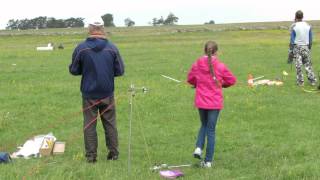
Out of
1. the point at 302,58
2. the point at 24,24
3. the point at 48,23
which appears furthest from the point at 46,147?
the point at 24,24

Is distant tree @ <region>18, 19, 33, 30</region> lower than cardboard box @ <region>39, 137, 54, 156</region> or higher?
lower

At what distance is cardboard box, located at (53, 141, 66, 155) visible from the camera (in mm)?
10427

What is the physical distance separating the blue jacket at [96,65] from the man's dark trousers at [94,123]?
0.13 meters

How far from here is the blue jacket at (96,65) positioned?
9.33 m

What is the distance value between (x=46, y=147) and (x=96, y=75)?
1798 mm

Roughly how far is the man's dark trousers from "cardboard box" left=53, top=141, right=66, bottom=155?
928mm

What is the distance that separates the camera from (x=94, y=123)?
969 cm

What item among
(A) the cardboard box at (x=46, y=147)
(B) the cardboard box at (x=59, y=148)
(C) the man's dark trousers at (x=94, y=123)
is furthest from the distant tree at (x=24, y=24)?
(C) the man's dark trousers at (x=94, y=123)

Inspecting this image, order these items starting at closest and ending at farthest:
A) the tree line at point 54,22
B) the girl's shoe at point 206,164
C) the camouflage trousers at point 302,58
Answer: the girl's shoe at point 206,164 → the camouflage trousers at point 302,58 → the tree line at point 54,22

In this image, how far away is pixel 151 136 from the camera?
11.9m

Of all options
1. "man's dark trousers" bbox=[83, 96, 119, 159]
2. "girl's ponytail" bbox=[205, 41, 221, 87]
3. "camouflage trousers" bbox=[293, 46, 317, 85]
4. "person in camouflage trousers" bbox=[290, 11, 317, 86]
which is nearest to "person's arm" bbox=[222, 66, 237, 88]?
"girl's ponytail" bbox=[205, 41, 221, 87]

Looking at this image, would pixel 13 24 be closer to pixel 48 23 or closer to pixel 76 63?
pixel 48 23

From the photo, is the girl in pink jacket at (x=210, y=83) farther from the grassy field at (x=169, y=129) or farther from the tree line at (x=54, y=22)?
the tree line at (x=54, y=22)

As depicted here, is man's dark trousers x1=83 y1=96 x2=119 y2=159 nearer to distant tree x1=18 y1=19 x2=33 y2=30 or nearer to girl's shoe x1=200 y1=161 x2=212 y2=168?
girl's shoe x1=200 y1=161 x2=212 y2=168
